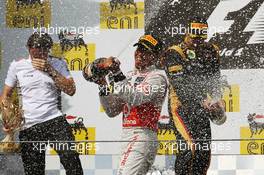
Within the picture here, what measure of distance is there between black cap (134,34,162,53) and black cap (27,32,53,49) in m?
0.46

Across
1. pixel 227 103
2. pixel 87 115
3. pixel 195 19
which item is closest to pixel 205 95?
pixel 227 103

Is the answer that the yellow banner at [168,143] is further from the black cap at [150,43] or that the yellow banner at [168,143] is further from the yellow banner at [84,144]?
the black cap at [150,43]

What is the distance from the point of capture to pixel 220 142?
3.69m

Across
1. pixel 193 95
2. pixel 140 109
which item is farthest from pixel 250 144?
pixel 140 109

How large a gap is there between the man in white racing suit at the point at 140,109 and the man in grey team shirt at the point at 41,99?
0.24 m

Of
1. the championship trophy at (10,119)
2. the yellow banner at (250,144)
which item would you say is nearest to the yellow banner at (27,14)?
the championship trophy at (10,119)

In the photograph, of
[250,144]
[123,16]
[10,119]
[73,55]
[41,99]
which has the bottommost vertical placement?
[250,144]

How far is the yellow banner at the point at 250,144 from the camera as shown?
369 centimetres

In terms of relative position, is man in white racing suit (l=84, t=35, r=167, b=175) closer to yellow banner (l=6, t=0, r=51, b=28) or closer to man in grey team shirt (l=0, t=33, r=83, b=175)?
man in grey team shirt (l=0, t=33, r=83, b=175)

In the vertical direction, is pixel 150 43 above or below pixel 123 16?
below

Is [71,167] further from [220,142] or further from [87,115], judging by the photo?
[220,142]

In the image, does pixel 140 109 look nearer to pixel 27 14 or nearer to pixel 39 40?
pixel 39 40

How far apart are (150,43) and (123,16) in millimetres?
199

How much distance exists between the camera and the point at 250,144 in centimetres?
369
